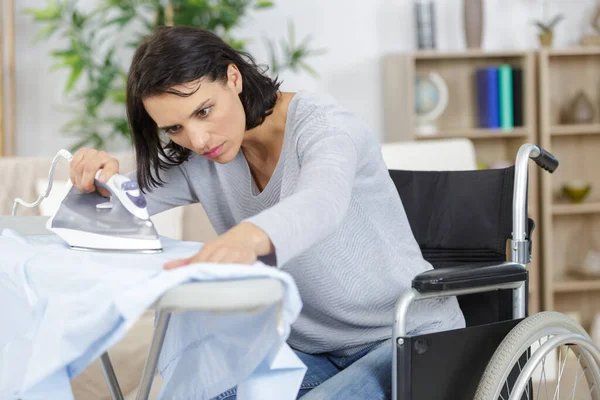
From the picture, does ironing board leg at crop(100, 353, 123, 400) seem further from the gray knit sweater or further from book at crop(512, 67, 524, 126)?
book at crop(512, 67, 524, 126)

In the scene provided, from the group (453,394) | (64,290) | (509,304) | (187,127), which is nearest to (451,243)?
(509,304)

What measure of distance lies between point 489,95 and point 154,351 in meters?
2.76

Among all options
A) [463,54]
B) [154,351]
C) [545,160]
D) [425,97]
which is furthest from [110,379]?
[463,54]

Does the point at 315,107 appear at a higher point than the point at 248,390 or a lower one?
higher

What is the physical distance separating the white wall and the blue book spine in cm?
26

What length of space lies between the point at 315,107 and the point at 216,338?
1.35 feet

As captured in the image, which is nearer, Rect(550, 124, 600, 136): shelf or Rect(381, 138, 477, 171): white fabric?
Rect(381, 138, 477, 171): white fabric

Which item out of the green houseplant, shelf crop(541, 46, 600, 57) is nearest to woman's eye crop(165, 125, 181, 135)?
the green houseplant

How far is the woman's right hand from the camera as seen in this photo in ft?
4.24

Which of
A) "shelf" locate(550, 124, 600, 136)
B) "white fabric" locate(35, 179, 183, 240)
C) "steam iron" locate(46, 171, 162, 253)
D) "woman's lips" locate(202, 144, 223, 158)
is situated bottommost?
"white fabric" locate(35, 179, 183, 240)

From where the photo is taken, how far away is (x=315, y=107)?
1298 millimetres

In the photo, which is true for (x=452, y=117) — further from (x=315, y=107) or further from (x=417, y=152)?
(x=315, y=107)

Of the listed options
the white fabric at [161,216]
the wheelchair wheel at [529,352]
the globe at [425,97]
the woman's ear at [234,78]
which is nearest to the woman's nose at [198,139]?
the woman's ear at [234,78]

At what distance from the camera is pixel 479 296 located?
1.57 m
